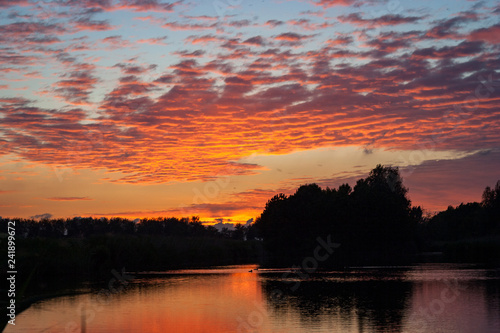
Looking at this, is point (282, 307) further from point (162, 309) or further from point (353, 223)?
point (353, 223)

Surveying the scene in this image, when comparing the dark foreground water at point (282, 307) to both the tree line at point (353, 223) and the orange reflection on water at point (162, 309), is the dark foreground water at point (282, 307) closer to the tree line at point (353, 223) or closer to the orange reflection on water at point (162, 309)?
the orange reflection on water at point (162, 309)

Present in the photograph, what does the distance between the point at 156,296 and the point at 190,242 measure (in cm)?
4360

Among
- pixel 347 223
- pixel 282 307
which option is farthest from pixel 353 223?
pixel 282 307

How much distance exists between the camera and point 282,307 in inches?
1101

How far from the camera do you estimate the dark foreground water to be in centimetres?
2209

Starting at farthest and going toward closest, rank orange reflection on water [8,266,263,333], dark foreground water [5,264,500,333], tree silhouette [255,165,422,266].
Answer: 1. tree silhouette [255,165,422,266]
2. orange reflection on water [8,266,263,333]
3. dark foreground water [5,264,500,333]

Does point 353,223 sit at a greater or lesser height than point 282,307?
greater

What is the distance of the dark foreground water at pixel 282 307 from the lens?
2209 cm

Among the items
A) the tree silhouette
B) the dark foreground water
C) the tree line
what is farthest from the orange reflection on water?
the tree silhouette

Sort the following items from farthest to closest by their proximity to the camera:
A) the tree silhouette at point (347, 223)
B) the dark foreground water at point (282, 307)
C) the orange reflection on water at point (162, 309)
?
the tree silhouette at point (347, 223) < the orange reflection on water at point (162, 309) < the dark foreground water at point (282, 307)

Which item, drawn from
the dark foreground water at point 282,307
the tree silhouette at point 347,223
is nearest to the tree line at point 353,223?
the tree silhouette at point 347,223

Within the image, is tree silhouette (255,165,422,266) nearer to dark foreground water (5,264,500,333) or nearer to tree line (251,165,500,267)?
tree line (251,165,500,267)

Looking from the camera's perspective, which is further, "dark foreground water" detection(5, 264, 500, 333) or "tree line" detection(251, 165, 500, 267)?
"tree line" detection(251, 165, 500, 267)

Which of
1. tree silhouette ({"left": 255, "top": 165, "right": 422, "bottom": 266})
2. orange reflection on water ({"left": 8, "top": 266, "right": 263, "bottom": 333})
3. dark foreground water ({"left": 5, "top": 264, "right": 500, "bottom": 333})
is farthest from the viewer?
tree silhouette ({"left": 255, "top": 165, "right": 422, "bottom": 266})
